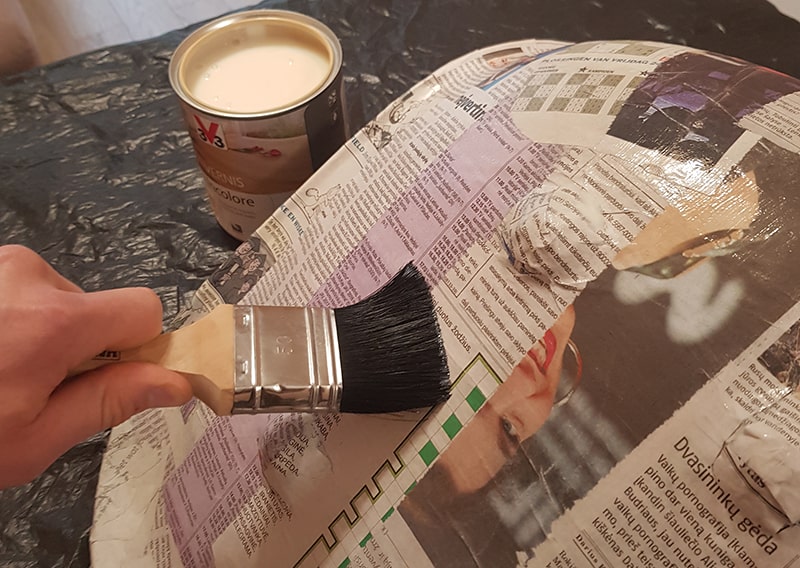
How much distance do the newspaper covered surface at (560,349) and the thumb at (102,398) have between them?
12cm

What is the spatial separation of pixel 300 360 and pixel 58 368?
0.13 metres

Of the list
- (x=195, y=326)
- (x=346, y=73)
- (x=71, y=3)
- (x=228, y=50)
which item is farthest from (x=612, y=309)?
(x=71, y=3)

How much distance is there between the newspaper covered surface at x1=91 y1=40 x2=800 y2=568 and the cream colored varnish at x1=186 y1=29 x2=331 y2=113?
0.13m

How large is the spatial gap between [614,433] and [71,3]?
4.39 feet

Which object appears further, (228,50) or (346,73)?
(346,73)

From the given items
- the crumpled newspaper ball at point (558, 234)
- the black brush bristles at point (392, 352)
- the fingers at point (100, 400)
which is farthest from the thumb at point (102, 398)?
the crumpled newspaper ball at point (558, 234)

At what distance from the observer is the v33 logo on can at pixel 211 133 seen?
629 millimetres

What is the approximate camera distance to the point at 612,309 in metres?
0.39

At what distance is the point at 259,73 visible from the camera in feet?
2.28

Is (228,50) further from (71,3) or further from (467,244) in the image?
(71,3)

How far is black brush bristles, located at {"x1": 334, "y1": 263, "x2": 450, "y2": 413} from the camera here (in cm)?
43

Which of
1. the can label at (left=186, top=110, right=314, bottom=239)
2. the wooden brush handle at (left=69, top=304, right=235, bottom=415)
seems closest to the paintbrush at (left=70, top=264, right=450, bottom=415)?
the wooden brush handle at (left=69, top=304, right=235, bottom=415)

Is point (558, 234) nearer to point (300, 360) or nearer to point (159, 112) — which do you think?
point (300, 360)

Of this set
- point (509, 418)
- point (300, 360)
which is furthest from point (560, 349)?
point (300, 360)
